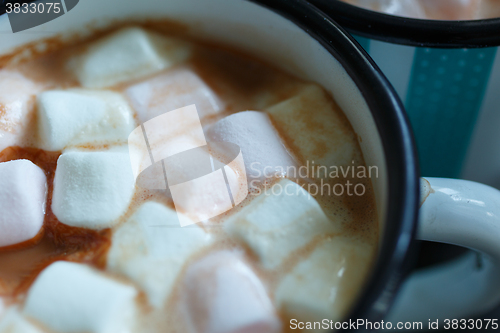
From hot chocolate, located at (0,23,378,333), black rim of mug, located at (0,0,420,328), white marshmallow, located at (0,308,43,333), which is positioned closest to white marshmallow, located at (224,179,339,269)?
hot chocolate, located at (0,23,378,333)

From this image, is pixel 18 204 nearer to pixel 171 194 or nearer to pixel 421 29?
pixel 171 194

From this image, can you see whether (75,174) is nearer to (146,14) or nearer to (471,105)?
(146,14)

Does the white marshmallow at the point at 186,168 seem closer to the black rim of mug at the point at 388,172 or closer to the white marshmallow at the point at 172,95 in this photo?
the white marshmallow at the point at 172,95

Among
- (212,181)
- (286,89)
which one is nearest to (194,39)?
(286,89)

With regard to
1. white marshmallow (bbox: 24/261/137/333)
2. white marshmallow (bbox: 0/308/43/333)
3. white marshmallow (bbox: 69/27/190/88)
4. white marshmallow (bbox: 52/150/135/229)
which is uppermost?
white marshmallow (bbox: 69/27/190/88)

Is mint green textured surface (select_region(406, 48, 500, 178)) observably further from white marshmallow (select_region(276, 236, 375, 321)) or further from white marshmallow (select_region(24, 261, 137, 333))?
white marshmallow (select_region(24, 261, 137, 333))

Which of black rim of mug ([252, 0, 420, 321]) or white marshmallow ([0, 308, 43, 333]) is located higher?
black rim of mug ([252, 0, 420, 321])

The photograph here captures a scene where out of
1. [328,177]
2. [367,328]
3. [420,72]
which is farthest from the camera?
[420,72]
